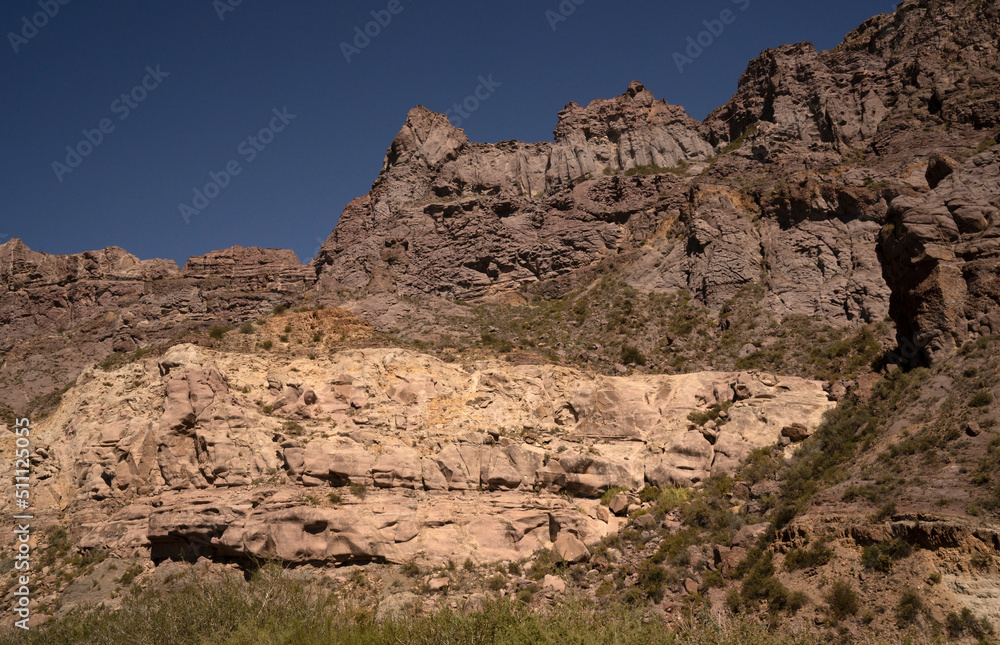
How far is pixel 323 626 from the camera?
17203 millimetres

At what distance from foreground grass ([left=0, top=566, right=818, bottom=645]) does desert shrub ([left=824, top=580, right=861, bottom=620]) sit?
6.03 feet

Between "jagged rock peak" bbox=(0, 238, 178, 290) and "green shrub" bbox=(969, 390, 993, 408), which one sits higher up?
"jagged rock peak" bbox=(0, 238, 178, 290)

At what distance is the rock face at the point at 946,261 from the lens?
25719 mm

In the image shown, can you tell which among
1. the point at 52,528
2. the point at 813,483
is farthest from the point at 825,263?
the point at 52,528

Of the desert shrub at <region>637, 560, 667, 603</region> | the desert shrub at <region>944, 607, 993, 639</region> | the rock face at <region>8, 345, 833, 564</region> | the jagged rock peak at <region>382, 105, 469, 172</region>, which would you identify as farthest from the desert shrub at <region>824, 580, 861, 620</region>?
the jagged rock peak at <region>382, 105, 469, 172</region>

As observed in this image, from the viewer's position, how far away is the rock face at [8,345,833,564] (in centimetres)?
2470

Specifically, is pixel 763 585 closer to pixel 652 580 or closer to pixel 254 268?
pixel 652 580

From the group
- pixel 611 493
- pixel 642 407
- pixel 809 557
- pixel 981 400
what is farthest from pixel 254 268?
pixel 981 400

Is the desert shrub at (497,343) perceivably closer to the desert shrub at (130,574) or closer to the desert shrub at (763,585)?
the desert shrub at (763,585)

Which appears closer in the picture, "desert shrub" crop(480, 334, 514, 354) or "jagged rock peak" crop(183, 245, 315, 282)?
"desert shrub" crop(480, 334, 514, 354)

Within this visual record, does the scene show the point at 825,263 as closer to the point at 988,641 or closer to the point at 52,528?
the point at 988,641

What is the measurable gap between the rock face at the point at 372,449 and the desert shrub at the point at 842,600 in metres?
8.51

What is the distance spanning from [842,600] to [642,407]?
42.9 feet

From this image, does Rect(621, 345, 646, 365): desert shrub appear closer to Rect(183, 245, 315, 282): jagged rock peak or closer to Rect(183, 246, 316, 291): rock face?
Rect(183, 246, 316, 291): rock face
